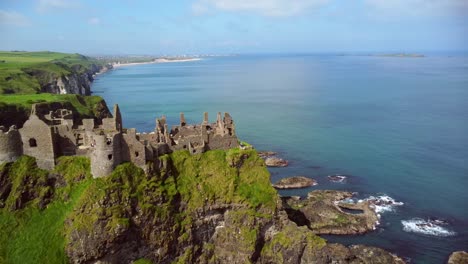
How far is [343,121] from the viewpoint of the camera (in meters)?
150

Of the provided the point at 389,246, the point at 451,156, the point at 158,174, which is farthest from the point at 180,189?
the point at 451,156

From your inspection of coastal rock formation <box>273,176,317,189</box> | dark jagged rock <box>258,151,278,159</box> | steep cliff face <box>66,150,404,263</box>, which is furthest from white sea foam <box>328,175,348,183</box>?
steep cliff face <box>66,150,404,263</box>

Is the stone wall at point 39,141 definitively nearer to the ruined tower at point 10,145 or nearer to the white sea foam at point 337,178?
the ruined tower at point 10,145

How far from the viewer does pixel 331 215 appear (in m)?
73.7

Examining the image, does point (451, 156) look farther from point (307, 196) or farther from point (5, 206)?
point (5, 206)

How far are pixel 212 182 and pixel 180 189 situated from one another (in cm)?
432

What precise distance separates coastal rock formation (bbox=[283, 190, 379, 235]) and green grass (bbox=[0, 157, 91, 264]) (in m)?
37.7

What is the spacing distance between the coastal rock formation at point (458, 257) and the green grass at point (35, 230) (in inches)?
2054

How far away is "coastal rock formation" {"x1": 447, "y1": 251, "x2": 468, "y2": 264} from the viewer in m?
60.5

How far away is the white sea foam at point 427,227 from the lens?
230 ft

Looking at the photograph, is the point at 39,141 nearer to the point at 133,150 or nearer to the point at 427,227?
the point at 133,150

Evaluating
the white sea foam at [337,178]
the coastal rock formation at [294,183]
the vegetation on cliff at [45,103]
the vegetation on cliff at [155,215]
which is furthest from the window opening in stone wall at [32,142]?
the white sea foam at [337,178]

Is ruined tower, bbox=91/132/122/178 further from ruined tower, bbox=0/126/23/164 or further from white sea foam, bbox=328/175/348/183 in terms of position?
white sea foam, bbox=328/175/348/183

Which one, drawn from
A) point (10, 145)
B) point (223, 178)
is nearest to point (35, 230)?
point (10, 145)
